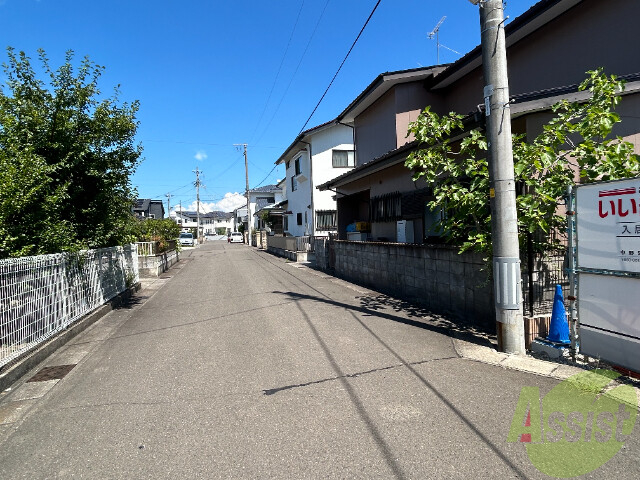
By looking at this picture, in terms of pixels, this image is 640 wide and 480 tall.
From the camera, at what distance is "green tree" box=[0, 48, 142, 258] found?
5809mm

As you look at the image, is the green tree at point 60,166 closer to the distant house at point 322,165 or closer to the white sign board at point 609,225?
the white sign board at point 609,225

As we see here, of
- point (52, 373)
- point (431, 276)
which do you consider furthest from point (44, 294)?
point (431, 276)

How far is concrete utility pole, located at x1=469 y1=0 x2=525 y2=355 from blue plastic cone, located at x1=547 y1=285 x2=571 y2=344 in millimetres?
387

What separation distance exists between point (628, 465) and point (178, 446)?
3207mm

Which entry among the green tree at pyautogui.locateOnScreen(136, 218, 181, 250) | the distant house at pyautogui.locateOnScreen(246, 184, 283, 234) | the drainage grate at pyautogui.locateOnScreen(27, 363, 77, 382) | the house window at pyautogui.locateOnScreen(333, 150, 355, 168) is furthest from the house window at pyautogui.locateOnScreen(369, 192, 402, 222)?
the distant house at pyautogui.locateOnScreen(246, 184, 283, 234)

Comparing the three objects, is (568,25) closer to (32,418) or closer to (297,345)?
(297,345)

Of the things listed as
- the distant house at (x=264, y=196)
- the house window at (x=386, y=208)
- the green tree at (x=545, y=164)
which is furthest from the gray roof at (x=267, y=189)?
the green tree at (x=545, y=164)

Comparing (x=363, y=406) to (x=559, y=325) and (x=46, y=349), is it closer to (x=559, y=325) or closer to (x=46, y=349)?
(x=559, y=325)

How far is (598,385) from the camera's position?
12.5 feet

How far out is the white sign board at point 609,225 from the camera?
3.80 m

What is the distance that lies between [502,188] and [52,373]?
6268 mm

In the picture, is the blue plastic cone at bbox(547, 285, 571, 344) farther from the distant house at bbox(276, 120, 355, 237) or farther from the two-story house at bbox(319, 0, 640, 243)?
the distant house at bbox(276, 120, 355, 237)

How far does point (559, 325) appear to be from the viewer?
4875mm

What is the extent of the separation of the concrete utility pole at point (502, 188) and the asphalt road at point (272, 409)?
76 centimetres
